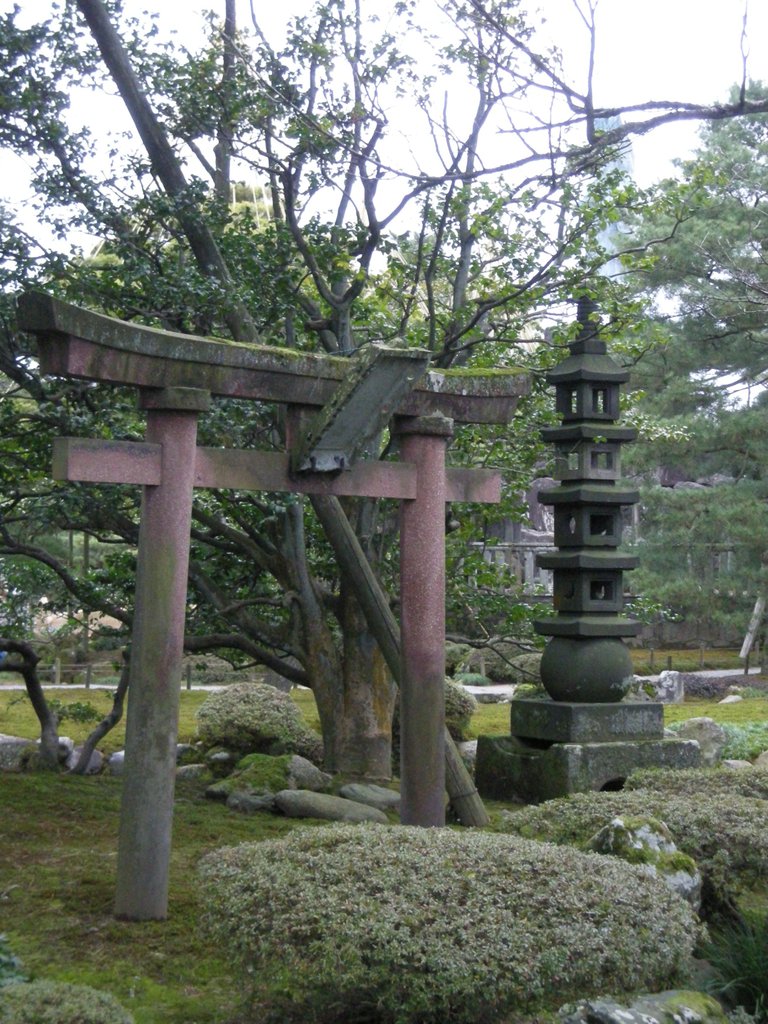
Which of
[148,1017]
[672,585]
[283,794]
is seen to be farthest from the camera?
[672,585]

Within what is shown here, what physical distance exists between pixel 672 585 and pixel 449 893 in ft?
68.8

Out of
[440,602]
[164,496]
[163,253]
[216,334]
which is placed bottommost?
[440,602]

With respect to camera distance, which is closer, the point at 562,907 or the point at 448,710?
the point at 562,907

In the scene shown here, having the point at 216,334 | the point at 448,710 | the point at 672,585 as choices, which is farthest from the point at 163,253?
the point at 672,585

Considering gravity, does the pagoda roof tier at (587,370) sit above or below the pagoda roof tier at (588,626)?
above

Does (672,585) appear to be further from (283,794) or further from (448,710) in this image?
(283,794)

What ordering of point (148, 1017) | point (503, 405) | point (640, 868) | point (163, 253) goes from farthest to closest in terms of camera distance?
point (163, 253), point (503, 405), point (640, 868), point (148, 1017)

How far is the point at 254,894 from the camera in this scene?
4.52 metres

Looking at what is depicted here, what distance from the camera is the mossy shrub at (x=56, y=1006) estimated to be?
12.1 feet

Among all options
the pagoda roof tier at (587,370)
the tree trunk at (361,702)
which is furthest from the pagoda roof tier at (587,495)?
the tree trunk at (361,702)

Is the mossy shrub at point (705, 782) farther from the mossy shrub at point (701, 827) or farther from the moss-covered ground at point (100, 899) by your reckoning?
the moss-covered ground at point (100, 899)

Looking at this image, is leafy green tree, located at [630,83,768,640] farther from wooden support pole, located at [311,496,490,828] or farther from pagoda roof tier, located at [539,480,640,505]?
wooden support pole, located at [311,496,490,828]

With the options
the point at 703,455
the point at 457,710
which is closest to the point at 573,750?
the point at 457,710

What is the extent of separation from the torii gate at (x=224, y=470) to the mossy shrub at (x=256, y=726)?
5654mm
